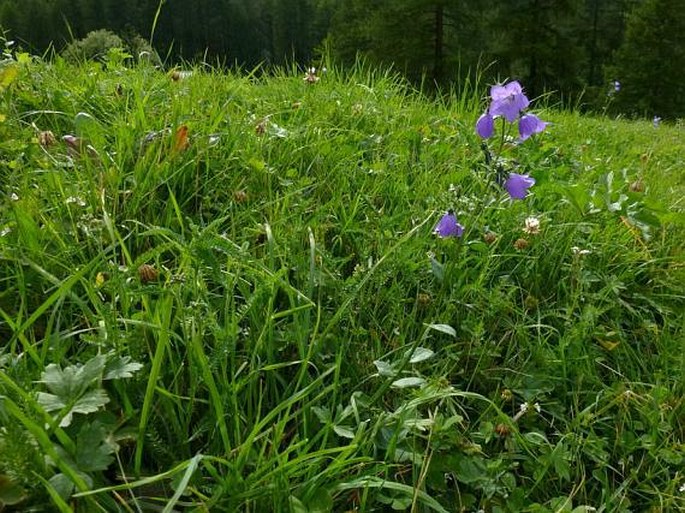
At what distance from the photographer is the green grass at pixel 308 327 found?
1.12m

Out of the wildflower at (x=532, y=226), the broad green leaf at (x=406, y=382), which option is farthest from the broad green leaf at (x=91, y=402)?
the wildflower at (x=532, y=226)

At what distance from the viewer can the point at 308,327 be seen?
146 cm

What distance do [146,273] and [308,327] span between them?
1.32ft

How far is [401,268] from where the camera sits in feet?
5.76

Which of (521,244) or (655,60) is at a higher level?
(521,244)

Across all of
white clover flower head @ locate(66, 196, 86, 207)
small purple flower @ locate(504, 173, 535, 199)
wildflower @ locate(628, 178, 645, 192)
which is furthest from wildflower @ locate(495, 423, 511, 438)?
wildflower @ locate(628, 178, 645, 192)

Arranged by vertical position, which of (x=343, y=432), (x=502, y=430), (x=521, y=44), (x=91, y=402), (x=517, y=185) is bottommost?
(x=521, y=44)

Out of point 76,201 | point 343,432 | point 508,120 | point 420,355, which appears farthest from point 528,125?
point 76,201

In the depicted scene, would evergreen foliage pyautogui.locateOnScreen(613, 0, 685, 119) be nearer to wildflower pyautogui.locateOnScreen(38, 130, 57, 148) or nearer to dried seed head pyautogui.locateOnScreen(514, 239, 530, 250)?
dried seed head pyautogui.locateOnScreen(514, 239, 530, 250)

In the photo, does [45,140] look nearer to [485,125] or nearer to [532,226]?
[485,125]

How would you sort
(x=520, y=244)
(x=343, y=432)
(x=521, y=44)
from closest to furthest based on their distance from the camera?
1. (x=343, y=432)
2. (x=520, y=244)
3. (x=521, y=44)

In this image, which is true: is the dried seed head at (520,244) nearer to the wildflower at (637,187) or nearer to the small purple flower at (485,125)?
the small purple flower at (485,125)

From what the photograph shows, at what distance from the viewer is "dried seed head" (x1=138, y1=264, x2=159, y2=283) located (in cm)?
142

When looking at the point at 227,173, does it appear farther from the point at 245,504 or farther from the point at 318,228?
the point at 245,504
